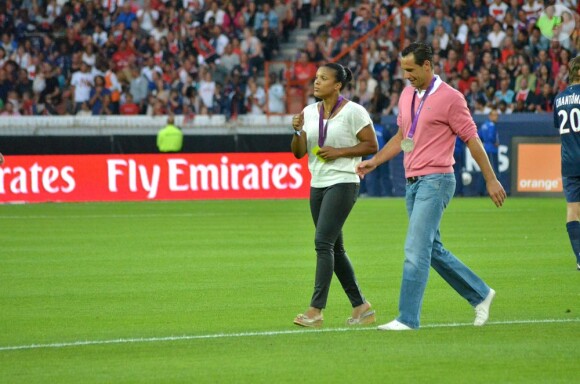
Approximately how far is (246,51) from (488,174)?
84.7 feet

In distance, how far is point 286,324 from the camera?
977cm

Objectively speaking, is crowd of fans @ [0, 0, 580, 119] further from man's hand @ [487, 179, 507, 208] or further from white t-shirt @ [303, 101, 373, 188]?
man's hand @ [487, 179, 507, 208]

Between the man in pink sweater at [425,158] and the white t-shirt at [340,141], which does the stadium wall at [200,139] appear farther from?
the man in pink sweater at [425,158]

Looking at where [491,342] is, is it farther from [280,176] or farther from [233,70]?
[233,70]

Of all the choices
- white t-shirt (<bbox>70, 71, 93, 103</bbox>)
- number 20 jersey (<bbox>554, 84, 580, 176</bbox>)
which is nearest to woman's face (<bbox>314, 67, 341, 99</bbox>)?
number 20 jersey (<bbox>554, 84, 580, 176</bbox>)

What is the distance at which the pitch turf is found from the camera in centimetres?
768

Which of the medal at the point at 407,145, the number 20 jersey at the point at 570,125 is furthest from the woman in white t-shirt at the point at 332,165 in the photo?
the number 20 jersey at the point at 570,125

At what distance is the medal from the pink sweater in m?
0.04

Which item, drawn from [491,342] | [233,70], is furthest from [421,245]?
[233,70]

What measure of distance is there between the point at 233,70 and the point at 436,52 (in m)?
5.60

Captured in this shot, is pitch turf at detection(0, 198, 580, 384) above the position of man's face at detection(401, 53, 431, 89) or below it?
below

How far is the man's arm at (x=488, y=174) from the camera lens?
880 cm

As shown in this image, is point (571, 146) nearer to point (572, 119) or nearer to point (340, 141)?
point (572, 119)

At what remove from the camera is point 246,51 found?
34281 mm
